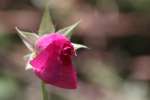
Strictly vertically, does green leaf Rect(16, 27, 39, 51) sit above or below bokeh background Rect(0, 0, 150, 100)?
above

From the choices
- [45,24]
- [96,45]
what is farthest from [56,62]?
[96,45]

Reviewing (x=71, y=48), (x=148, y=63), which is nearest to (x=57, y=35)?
(x=71, y=48)

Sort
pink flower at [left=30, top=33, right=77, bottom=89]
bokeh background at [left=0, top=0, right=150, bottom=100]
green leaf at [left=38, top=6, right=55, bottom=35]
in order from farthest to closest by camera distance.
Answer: bokeh background at [left=0, top=0, right=150, bottom=100] → green leaf at [left=38, top=6, right=55, bottom=35] → pink flower at [left=30, top=33, right=77, bottom=89]

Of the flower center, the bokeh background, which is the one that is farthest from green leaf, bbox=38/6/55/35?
the bokeh background

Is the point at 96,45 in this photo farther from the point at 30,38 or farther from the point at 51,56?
the point at 51,56

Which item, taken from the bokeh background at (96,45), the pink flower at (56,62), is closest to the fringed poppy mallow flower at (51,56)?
the pink flower at (56,62)

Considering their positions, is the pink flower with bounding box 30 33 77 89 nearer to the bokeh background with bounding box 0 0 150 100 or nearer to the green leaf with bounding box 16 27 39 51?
the green leaf with bounding box 16 27 39 51

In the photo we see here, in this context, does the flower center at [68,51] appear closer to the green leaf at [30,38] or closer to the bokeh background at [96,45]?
the green leaf at [30,38]
